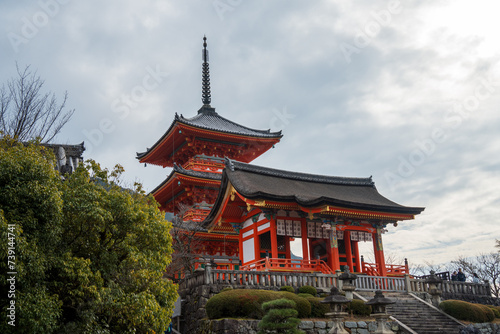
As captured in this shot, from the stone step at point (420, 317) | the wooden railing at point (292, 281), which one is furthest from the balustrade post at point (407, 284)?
the stone step at point (420, 317)

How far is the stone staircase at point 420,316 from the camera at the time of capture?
19.2 m

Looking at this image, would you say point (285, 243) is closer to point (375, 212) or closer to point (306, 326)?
point (375, 212)

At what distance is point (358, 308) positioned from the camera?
Result: 18.6m

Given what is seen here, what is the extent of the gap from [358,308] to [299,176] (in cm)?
1383

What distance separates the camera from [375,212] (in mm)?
25656

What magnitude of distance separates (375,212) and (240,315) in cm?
1144

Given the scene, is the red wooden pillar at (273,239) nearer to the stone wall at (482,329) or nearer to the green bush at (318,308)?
the green bush at (318,308)

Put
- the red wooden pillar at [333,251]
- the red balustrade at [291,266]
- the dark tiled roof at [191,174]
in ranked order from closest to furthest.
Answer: the red balustrade at [291,266], the red wooden pillar at [333,251], the dark tiled roof at [191,174]

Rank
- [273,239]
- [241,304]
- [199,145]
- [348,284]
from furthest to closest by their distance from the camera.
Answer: [199,145] → [273,239] → [348,284] → [241,304]

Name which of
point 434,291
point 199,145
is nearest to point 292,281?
point 434,291

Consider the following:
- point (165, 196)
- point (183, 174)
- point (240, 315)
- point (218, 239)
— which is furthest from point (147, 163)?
point (240, 315)

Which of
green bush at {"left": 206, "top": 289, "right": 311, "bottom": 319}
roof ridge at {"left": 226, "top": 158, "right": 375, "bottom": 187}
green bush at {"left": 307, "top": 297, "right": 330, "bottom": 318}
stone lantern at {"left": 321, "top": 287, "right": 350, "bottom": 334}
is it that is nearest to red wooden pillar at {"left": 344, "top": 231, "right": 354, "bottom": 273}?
roof ridge at {"left": 226, "top": 158, "right": 375, "bottom": 187}

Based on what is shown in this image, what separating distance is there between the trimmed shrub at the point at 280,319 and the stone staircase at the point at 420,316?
6.04 m

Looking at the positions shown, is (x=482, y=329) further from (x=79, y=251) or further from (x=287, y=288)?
(x=79, y=251)
